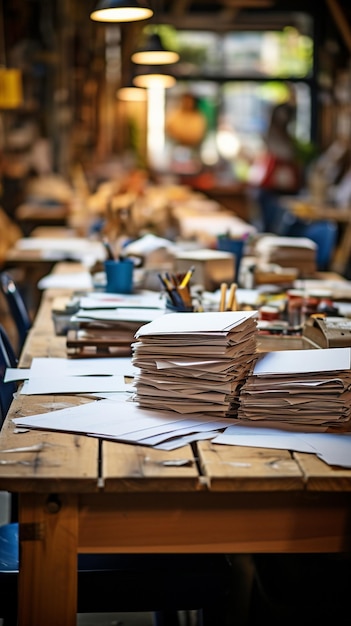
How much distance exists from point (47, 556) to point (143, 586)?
44 centimetres

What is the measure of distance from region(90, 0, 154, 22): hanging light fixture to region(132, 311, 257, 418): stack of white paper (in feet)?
8.75

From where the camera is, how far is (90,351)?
3172mm

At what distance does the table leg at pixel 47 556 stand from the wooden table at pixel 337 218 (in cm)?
952

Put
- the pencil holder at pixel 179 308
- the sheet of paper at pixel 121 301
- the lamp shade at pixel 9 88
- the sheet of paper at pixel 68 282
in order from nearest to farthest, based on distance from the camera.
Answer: the pencil holder at pixel 179 308, the sheet of paper at pixel 121 301, the sheet of paper at pixel 68 282, the lamp shade at pixel 9 88

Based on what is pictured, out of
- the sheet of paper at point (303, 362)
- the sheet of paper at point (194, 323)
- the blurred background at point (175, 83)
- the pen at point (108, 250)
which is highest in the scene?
the sheet of paper at point (194, 323)

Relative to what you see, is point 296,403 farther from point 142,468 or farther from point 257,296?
point 257,296

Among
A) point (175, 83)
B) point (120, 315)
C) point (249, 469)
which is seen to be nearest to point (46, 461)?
point (249, 469)

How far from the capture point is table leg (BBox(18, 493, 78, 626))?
204 centimetres

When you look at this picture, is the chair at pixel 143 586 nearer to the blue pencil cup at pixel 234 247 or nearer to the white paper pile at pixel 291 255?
the blue pencil cup at pixel 234 247

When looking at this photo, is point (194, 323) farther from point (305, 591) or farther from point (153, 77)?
point (153, 77)

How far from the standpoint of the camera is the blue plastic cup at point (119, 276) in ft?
13.2

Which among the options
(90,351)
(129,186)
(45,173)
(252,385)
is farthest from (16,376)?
(45,173)

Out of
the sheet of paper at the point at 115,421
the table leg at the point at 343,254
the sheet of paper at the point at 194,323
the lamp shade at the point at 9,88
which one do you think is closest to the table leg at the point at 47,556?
the sheet of paper at the point at 115,421

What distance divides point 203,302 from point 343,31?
9.79 meters
